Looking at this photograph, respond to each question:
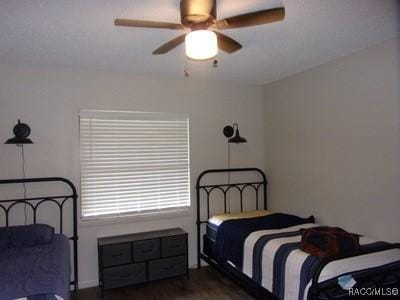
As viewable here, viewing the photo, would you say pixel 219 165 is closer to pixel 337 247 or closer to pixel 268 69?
pixel 268 69

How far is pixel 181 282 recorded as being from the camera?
10.7ft

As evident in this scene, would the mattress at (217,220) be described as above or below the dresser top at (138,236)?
above

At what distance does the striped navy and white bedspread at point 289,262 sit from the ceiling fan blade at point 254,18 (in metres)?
1.57

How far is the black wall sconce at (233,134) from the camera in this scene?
3665mm

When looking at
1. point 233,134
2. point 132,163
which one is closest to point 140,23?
point 132,163

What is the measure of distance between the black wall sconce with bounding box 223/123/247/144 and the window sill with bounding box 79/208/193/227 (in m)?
1.00

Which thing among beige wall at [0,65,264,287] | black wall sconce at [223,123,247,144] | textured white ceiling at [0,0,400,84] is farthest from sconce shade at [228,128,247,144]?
textured white ceiling at [0,0,400,84]

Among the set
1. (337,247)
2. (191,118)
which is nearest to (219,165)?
(191,118)

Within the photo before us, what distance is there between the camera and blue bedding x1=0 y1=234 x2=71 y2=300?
68.1 inches

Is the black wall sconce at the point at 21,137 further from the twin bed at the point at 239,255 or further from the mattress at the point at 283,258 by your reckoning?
the mattress at the point at 283,258

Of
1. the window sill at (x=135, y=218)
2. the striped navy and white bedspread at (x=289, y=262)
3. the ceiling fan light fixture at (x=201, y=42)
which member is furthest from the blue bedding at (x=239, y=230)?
the ceiling fan light fixture at (x=201, y=42)

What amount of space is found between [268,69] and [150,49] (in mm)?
1369

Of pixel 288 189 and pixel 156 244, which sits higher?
pixel 288 189

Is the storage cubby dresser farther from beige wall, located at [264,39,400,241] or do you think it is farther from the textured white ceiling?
the textured white ceiling
